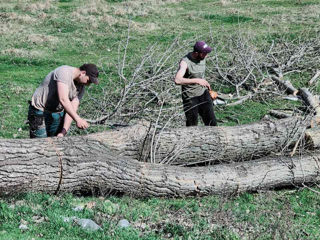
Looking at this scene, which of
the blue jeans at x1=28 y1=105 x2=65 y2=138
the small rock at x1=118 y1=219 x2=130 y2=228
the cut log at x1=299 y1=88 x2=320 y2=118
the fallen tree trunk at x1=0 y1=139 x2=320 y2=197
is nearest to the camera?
the small rock at x1=118 y1=219 x2=130 y2=228

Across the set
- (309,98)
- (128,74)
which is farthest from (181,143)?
(128,74)

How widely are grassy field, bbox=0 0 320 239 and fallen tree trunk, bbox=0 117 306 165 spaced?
522 mm

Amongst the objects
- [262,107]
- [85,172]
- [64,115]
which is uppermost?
[64,115]

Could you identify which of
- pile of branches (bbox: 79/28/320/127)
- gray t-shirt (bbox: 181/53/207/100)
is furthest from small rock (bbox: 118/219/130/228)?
pile of branches (bbox: 79/28/320/127)

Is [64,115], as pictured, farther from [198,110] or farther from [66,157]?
[198,110]

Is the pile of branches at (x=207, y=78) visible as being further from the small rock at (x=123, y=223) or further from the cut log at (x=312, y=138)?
the small rock at (x=123, y=223)

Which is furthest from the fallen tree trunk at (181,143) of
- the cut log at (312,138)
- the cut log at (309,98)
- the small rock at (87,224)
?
the cut log at (309,98)

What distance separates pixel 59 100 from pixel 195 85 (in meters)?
1.99

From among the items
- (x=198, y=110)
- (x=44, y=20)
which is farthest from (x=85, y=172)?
(x=44, y=20)

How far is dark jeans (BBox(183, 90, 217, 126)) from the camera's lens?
6.84 m

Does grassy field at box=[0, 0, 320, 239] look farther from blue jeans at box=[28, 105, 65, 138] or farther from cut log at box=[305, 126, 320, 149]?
blue jeans at box=[28, 105, 65, 138]

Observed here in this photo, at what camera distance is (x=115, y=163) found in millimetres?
5465

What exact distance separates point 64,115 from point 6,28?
11634mm

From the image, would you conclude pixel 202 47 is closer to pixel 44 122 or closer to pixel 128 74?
pixel 44 122
